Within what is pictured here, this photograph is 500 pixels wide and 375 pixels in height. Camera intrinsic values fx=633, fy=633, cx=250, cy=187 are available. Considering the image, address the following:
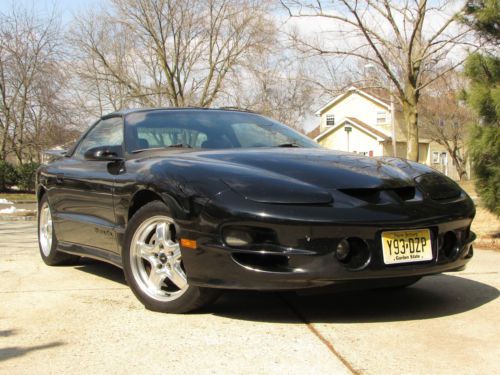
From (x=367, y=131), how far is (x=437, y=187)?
44180 mm

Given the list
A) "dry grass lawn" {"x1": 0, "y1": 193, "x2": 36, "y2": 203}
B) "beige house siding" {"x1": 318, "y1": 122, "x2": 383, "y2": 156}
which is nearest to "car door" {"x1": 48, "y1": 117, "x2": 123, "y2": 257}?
"dry grass lawn" {"x1": 0, "y1": 193, "x2": 36, "y2": 203}

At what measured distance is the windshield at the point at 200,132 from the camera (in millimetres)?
4656

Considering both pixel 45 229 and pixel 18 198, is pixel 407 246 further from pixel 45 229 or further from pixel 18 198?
pixel 18 198

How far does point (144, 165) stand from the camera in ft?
13.6

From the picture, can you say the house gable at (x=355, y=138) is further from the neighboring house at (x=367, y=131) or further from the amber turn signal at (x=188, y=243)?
the amber turn signal at (x=188, y=243)

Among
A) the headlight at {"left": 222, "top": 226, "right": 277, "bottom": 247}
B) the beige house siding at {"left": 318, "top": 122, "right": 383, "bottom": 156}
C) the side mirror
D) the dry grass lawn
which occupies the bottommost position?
the dry grass lawn

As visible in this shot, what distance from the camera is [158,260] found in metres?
3.95

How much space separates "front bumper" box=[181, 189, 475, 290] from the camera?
10.9ft

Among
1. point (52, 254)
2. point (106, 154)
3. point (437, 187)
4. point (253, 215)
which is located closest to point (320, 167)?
point (253, 215)

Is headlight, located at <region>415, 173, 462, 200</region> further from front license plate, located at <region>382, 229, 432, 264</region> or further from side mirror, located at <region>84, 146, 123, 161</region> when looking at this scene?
side mirror, located at <region>84, 146, 123, 161</region>

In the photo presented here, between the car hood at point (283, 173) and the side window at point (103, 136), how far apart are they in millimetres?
974

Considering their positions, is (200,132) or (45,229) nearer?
(200,132)

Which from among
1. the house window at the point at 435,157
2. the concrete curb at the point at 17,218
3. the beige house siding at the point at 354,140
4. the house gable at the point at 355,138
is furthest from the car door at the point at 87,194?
the house window at the point at 435,157

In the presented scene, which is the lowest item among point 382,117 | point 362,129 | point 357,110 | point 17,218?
point 17,218
